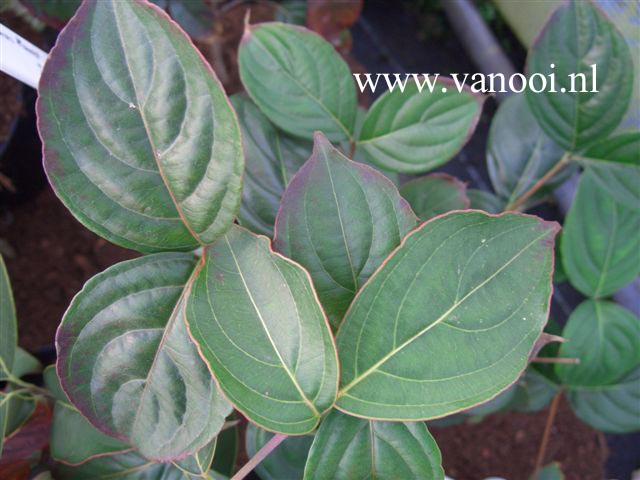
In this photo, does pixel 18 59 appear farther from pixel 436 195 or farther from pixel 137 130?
pixel 436 195

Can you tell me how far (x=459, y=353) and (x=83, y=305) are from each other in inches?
13.3

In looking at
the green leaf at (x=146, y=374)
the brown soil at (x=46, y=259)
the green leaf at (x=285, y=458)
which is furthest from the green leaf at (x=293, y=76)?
the brown soil at (x=46, y=259)

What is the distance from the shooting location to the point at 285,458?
69cm

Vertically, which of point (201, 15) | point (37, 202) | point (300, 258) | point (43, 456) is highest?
point (201, 15)

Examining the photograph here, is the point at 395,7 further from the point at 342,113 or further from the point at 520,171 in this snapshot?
the point at 342,113

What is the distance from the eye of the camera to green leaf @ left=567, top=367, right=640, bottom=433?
0.90 m

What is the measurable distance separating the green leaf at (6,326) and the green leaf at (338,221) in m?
0.32

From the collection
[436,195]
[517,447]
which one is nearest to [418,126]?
[436,195]

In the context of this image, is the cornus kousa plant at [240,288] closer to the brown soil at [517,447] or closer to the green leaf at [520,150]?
the green leaf at [520,150]

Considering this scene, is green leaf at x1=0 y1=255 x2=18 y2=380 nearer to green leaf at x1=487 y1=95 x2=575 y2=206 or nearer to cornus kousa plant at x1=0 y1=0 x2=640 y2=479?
cornus kousa plant at x1=0 y1=0 x2=640 y2=479

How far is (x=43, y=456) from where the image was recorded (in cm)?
72

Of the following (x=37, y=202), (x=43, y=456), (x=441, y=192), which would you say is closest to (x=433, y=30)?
(x=441, y=192)

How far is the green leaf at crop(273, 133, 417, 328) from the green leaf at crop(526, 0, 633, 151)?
1.18 ft

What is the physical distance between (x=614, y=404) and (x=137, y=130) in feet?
2.78
